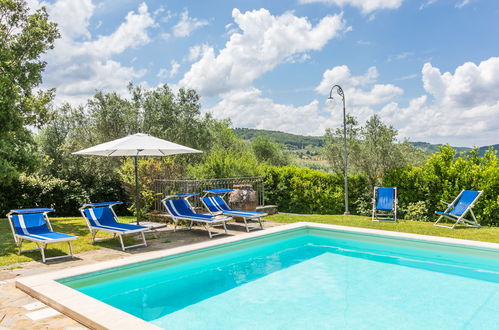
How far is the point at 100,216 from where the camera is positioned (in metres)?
8.18

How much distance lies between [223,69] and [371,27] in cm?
667

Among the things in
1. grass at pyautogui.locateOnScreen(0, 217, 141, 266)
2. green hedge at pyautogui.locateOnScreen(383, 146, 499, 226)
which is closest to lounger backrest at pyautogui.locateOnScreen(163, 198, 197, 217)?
grass at pyautogui.locateOnScreen(0, 217, 141, 266)

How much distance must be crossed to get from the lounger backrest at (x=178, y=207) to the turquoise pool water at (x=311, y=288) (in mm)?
2106

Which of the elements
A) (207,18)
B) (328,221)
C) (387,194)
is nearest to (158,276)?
(328,221)

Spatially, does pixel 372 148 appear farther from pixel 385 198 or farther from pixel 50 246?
pixel 50 246

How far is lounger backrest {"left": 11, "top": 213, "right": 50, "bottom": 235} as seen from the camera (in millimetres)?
6903

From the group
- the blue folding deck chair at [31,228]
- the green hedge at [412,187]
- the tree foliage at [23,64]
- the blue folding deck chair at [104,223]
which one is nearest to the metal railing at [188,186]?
the green hedge at [412,187]

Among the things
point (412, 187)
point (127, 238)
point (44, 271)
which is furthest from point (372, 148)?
point (44, 271)

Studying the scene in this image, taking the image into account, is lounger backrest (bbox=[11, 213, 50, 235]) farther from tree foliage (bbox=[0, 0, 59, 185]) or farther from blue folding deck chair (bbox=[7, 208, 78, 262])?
tree foliage (bbox=[0, 0, 59, 185])

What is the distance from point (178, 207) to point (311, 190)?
6138 mm

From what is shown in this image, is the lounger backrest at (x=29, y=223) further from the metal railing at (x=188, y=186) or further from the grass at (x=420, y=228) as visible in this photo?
the grass at (x=420, y=228)

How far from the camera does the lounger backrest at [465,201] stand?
996 cm

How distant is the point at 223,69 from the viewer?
53.9 feet

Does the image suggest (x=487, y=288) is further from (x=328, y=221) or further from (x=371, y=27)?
(x=371, y=27)
